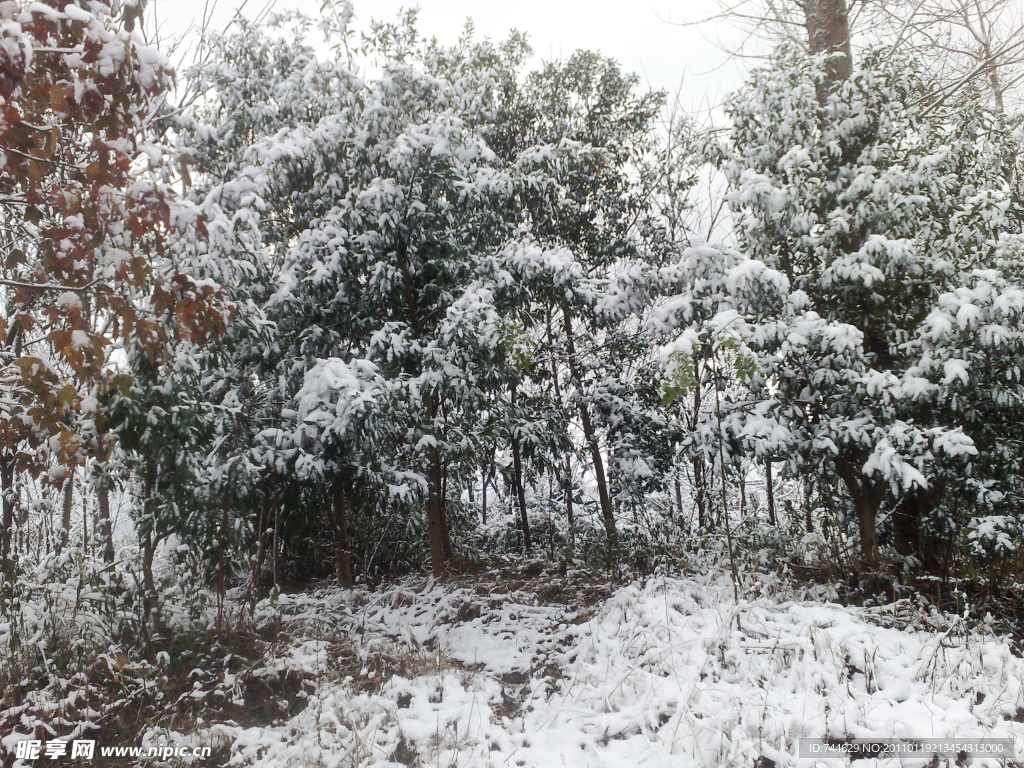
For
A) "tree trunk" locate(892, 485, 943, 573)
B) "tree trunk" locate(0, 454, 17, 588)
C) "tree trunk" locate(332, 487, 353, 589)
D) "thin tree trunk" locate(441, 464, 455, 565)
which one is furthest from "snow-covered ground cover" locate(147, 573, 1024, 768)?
"tree trunk" locate(0, 454, 17, 588)

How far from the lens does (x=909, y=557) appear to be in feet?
16.8

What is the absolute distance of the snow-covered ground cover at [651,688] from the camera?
3.17 meters

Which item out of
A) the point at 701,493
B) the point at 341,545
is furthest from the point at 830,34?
the point at 341,545

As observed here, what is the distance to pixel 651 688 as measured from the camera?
12.2 ft

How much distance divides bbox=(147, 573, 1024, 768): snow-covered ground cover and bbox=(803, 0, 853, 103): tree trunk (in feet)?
17.3

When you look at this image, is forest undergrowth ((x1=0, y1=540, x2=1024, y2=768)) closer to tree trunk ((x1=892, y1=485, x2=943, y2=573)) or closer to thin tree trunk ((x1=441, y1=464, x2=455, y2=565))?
tree trunk ((x1=892, y1=485, x2=943, y2=573))

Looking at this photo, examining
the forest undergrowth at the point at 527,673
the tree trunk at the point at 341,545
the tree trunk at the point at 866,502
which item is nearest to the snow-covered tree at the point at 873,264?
the tree trunk at the point at 866,502

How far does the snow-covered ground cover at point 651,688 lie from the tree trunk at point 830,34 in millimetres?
5264

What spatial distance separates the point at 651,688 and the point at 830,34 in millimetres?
6993

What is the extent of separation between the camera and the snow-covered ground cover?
3.17m

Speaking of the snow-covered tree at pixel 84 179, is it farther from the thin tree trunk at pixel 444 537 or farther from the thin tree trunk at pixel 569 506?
the thin tree trunk at pixel 569 506

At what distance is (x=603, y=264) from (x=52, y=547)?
27.2ft

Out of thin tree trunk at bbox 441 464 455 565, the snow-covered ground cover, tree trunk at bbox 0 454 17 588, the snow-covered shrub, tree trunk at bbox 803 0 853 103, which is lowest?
the snow-covered ground cover

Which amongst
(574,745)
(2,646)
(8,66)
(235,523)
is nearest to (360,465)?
(235,523)
